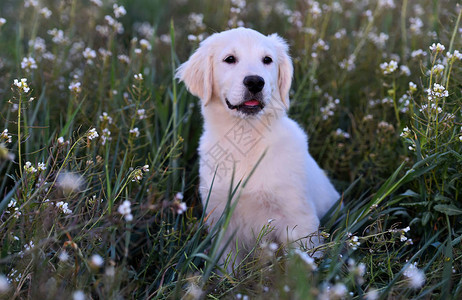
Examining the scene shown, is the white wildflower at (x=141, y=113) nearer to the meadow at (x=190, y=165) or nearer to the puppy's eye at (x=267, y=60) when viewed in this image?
the meadow at (x=190, y=165)

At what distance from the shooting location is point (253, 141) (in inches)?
108

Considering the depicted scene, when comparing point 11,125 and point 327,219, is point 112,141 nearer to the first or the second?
point 11,125

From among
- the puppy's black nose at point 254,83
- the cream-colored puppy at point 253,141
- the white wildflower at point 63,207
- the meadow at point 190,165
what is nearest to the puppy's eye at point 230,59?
the cream-colored puppy at point 253,141

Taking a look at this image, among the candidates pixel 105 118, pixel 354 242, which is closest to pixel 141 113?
pixel 105 118

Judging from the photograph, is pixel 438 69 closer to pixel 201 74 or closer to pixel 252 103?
pixel 252 103

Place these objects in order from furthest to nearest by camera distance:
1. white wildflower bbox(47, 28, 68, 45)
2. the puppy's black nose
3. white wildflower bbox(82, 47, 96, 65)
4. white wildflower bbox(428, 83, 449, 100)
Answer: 1. white wildflower bbox(47, 28, 68, 45)
2. white wildflower bbox(82, 47, 96, 65)
3. the puppy's black nose
4. white wildflower bbox(428, 83, 449, 100)

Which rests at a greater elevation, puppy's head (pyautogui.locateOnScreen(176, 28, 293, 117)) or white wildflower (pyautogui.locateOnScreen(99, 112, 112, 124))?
puppy's head (pyautogui.locateOnScreen(176, 28, 293, 117))

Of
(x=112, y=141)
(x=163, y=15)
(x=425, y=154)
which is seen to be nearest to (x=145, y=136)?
(x=112, y=141)

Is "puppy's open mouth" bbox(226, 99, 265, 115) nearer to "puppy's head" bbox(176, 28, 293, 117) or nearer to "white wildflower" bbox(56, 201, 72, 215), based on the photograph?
"puppy's head" bbox(176, 28, 293, 117)

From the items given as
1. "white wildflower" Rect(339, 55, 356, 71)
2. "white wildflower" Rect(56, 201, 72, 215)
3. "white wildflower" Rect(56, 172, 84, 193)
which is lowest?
"white wildflower" Rect(56, 201, 72, 215)

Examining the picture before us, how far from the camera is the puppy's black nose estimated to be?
250cm

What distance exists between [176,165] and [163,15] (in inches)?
134

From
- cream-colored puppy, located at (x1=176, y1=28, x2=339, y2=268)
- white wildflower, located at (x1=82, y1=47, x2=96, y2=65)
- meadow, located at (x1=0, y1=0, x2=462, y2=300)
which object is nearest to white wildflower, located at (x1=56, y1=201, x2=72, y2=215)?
meadow, located at (x1=0, y1=0, x2=462, y2=300)

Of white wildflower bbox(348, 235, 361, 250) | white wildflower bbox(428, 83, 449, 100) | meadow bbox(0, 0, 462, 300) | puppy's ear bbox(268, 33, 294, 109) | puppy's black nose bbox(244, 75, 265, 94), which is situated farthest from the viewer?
puppy's ear bbox(268, 33, 294, 109)
